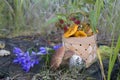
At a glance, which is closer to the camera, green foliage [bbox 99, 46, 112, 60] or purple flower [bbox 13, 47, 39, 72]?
purple flower [bbox 13, 47, 39, 72]

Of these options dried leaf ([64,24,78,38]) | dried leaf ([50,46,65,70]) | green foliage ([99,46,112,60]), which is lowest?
green foliage ([99,46,112,60])

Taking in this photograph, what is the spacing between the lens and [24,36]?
1920 mm

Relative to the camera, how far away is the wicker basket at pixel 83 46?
1.26 metres

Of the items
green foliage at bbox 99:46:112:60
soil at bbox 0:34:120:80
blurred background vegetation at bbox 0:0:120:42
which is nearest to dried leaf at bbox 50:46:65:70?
soil at bbox 0:34:120:80

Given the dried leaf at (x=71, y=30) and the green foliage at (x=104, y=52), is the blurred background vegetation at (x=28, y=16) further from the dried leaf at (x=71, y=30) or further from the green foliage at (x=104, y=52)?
the dried leaf at (x=71, y=30)

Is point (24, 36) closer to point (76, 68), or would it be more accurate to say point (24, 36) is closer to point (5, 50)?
point (5, 50)

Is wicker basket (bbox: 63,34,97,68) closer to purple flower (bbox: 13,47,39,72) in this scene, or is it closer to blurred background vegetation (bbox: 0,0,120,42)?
purple flower (bbox: 13,47,39,72)

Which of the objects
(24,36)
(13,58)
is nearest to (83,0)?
(13,58)

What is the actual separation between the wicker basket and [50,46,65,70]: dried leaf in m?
0.04

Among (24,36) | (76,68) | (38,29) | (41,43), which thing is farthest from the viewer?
(38,29)

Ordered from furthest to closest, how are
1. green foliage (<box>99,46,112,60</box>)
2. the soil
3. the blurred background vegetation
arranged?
the blurred background vegetation → green foliage (<box>99,46,112,60</box>) → the soil

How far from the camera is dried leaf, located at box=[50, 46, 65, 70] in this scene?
124 centimetres

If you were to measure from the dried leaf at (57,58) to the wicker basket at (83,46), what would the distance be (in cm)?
4

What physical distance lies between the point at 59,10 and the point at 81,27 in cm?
80
